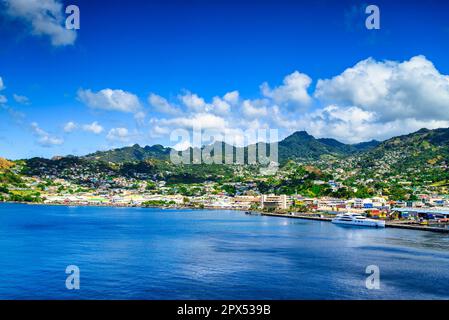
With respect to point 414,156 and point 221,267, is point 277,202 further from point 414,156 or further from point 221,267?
point 414,156

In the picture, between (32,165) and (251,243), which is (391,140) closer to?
(32,165)

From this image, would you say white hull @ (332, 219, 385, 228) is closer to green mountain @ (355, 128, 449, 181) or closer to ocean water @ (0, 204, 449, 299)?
ocean water @ (0, 204, 449, 299)

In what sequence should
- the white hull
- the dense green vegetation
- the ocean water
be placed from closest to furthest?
the ocean water, the white hull, the dense green vegetation

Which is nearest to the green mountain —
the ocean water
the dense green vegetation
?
the dense green vegetation

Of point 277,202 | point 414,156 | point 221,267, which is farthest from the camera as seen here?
point 414,156

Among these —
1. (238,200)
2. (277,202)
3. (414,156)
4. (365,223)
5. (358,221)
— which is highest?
(414,156)

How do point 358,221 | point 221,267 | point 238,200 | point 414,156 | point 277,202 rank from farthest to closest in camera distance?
point 414,156, point 238,200, point 277,202, point 358,221, point 221,267

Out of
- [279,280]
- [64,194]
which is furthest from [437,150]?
→ [279,280]

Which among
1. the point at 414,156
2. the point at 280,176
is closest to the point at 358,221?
the point at 280,176

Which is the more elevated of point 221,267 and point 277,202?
point 277,202
